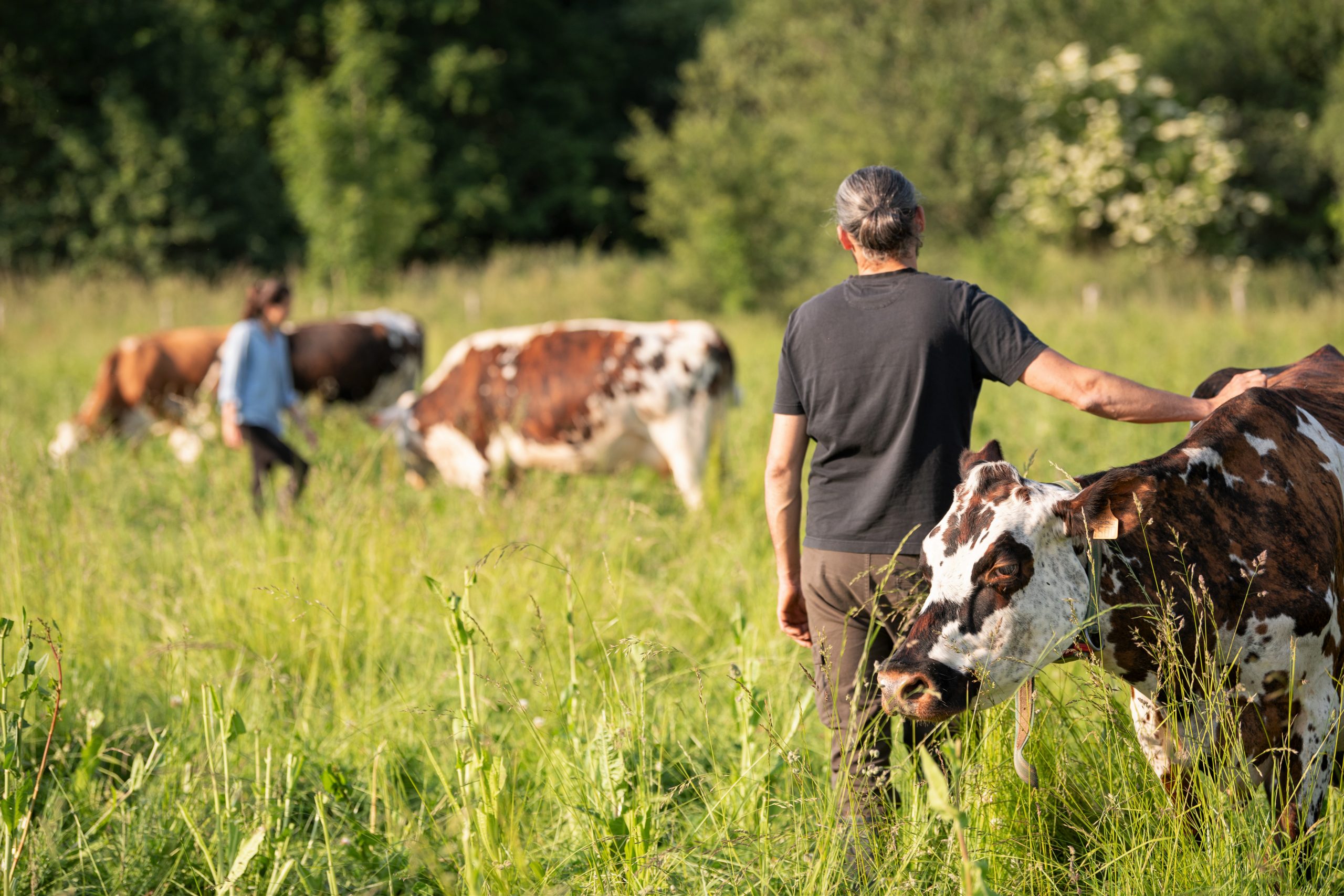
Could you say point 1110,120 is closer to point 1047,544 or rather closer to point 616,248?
point 616,248

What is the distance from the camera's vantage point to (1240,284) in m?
21.4

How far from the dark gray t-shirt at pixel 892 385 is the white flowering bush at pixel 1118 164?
2181cm

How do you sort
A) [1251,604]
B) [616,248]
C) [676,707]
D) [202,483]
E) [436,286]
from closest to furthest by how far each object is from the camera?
1. [1251,604]
2. [676,707]
3. [202,483]
4. [436,286]
5. [616,248]

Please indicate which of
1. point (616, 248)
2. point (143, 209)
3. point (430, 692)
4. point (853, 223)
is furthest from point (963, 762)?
point (616, 248)

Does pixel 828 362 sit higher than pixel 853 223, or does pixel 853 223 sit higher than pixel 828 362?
pixel 853 223

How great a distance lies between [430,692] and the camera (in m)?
4.17

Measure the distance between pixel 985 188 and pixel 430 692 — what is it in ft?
75.2

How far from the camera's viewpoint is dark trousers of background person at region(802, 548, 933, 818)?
2779 millimetres

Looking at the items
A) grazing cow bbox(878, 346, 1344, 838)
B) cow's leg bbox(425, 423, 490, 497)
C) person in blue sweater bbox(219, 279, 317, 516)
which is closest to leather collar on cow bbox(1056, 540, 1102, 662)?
grazing cow bbox(878, 346, 1344, 838)

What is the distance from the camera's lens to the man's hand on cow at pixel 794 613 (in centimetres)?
304

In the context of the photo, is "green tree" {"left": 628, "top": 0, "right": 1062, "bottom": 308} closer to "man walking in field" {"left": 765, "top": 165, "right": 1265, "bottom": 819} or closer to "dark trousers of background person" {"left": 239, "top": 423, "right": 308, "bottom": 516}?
"dark trousers of background person" {"left": 239, "top": 423, "right": 308, "bottom": 516}

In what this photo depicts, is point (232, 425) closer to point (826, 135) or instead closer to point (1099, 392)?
point (1099, 392)

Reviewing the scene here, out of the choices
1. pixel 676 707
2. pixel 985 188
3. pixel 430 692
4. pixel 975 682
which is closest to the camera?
pixel 975 682

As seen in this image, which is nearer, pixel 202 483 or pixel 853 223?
pixel 853 223
